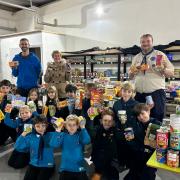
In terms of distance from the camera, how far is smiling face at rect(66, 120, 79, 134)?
2.32 metres

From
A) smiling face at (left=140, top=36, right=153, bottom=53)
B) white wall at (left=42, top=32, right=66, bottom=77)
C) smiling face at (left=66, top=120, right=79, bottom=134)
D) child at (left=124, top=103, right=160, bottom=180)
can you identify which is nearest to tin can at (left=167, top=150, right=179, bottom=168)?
child at (left=124, top=103, right=160, bottom=180)

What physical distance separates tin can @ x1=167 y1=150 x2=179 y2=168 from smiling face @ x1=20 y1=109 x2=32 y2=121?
1941mm

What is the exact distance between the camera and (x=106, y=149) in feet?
7.66

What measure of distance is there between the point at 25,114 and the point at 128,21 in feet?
13.1

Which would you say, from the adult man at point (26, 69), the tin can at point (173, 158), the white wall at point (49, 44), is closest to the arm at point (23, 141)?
the adult man at point (26, 69)

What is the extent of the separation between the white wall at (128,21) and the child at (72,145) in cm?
370

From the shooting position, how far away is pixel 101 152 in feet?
7.68

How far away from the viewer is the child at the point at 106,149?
231cm

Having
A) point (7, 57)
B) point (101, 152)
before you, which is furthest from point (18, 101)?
point (7, 57)

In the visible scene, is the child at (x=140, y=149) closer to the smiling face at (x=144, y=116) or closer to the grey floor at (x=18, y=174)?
the smiling face at (x=144, y=116)

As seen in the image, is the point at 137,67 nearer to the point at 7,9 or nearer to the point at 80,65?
the point at 80,65

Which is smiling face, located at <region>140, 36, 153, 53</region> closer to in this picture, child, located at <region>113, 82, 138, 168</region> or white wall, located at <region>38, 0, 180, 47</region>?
child, located at <region>113, 82, 138, 168</region>

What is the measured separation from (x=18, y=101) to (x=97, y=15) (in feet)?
13.5

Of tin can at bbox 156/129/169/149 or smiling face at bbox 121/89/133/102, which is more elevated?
smiling face at bbox 121/89/133/102
